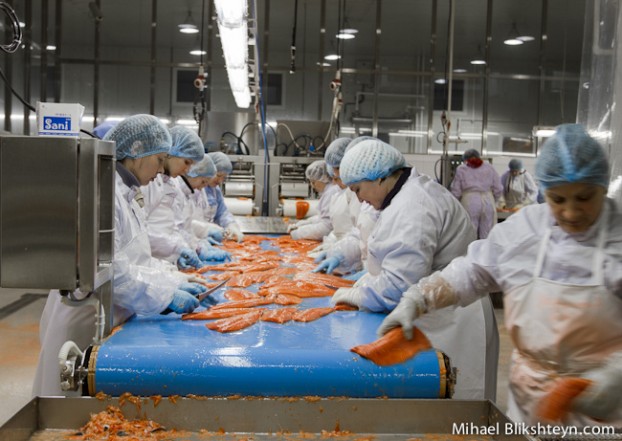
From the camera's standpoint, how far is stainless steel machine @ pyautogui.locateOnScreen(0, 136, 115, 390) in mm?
1906

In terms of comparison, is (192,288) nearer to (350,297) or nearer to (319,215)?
(350,297)

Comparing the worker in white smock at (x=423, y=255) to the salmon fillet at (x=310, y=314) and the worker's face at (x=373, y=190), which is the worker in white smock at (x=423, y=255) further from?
the salmon fillet at (x=310, y=314)

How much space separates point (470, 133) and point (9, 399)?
35.8 feet

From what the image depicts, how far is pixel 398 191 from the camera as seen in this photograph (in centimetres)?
313

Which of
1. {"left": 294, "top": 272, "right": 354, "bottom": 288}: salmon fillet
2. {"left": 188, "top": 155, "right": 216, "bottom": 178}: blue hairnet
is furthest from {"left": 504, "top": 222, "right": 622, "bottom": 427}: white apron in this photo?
{"left": 188, "top": 155, "right": 216, "bottom": 178}: blue hairnet

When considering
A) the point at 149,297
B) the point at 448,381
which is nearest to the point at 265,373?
the point at 448,381

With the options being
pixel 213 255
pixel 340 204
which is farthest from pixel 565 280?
pixel 340 204

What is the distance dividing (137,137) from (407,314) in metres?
1.53

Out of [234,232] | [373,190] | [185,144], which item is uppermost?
[185,144]

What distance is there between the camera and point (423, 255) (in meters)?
2.82

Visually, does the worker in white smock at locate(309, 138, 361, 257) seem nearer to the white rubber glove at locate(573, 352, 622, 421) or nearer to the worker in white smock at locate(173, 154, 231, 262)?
the worker in white smock at locate(173, 154, 231, 262)

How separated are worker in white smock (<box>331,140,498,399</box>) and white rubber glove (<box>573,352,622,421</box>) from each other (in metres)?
1.02

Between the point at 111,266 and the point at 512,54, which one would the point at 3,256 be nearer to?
the point at 111,266

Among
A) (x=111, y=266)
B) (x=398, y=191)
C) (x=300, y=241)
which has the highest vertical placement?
(x=398, y=191)
